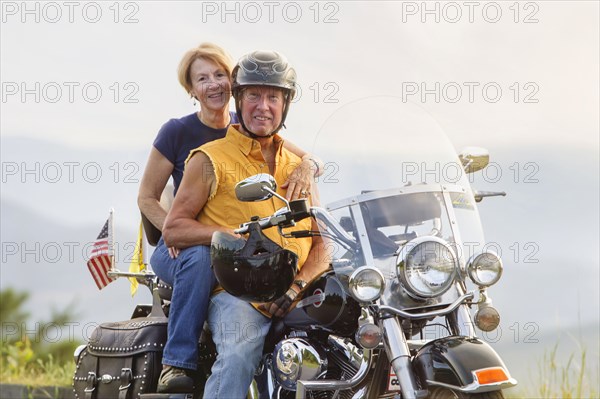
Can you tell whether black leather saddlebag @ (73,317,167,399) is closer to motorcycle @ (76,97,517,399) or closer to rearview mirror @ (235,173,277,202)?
motorcycle @ (76,97,517,399)

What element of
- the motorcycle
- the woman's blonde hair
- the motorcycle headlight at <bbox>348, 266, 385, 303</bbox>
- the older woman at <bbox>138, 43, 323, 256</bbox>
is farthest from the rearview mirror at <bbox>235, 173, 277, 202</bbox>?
the woman's blonde hair

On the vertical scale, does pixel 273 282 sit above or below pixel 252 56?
below

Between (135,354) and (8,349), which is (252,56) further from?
(8,349)

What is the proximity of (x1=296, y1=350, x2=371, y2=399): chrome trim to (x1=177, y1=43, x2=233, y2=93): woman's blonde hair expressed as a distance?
7.24ft

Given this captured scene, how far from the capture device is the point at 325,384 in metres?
3.52

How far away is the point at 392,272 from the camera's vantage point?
339 cm

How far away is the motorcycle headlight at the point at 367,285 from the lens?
3.31 meters

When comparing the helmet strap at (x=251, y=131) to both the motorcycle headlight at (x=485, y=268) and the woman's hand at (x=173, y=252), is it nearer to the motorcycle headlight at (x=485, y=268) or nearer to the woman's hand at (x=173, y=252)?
the woman's hand at (x=173, y=252)

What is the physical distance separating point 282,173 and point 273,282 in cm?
76

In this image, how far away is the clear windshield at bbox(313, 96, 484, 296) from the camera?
3.48 m

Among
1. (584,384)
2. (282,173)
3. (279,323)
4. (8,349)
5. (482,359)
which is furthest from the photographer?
(8,349)

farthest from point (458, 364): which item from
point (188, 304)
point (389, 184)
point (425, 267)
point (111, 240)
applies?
point (111, 240)

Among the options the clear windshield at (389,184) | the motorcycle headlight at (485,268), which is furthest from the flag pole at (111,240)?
the motorcycle headlight at (485,268)

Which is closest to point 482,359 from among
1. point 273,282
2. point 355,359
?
point 355,359
